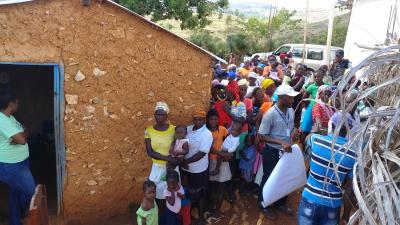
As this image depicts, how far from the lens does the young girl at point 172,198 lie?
156 inches

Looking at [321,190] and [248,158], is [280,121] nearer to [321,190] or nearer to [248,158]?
[248,158]

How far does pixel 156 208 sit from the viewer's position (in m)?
3.97

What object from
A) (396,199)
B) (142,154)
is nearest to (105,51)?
(142,154)

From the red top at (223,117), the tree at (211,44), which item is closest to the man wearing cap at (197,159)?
the red top at (223,117)

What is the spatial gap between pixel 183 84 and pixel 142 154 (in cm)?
109

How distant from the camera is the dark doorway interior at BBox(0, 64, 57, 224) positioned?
657 centimetres

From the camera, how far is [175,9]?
37.0 feet

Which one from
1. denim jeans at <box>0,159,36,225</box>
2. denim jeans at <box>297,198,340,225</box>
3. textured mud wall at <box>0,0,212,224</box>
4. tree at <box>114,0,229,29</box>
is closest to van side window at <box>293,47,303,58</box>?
tree at <box>114,0,229,29</box>

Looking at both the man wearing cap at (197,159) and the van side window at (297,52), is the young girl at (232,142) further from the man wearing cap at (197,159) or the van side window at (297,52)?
the van side window at (297,52)

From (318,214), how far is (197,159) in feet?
5.04

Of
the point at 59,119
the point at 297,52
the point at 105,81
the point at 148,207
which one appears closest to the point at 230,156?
the point at 148,207

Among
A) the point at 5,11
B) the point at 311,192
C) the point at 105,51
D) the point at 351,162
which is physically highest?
the point at 5,11

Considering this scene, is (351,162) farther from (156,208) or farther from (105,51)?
(105,51)

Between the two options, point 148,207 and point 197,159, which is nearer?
point 148,207
